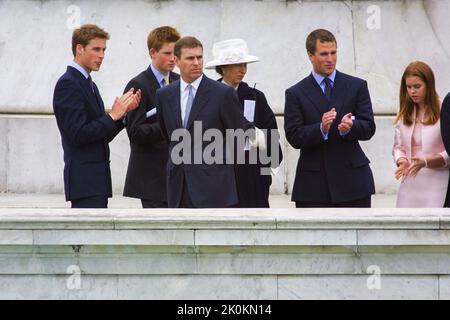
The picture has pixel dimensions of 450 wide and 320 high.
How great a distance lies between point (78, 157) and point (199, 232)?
180 cm

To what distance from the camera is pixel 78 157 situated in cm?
930

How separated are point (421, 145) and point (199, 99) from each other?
1.59 m

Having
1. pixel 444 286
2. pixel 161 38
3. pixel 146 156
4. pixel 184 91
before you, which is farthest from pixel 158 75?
A: pixel 444 286

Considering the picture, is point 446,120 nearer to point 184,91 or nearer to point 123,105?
point 184,91

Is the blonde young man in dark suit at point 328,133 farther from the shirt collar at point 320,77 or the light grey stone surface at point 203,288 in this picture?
the light grey stone surface at point 203,288

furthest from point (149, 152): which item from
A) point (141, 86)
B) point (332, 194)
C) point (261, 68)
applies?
point (261, 68)

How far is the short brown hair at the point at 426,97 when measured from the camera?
9.62 metres

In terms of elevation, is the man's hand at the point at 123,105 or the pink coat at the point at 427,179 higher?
the man's hand at the point at 123,105

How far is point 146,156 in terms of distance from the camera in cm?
1030

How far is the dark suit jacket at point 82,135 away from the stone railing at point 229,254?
1361mm

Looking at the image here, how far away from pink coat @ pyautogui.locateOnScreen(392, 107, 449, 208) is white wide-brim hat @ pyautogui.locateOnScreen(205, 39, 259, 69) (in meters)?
1.22

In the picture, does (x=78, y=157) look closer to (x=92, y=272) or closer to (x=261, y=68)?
(x=92, y=272)

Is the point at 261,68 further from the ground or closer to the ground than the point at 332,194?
further from the ground

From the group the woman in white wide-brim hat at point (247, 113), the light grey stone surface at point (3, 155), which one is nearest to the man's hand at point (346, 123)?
the woman in white wide-brim hat at point (247, 113)
